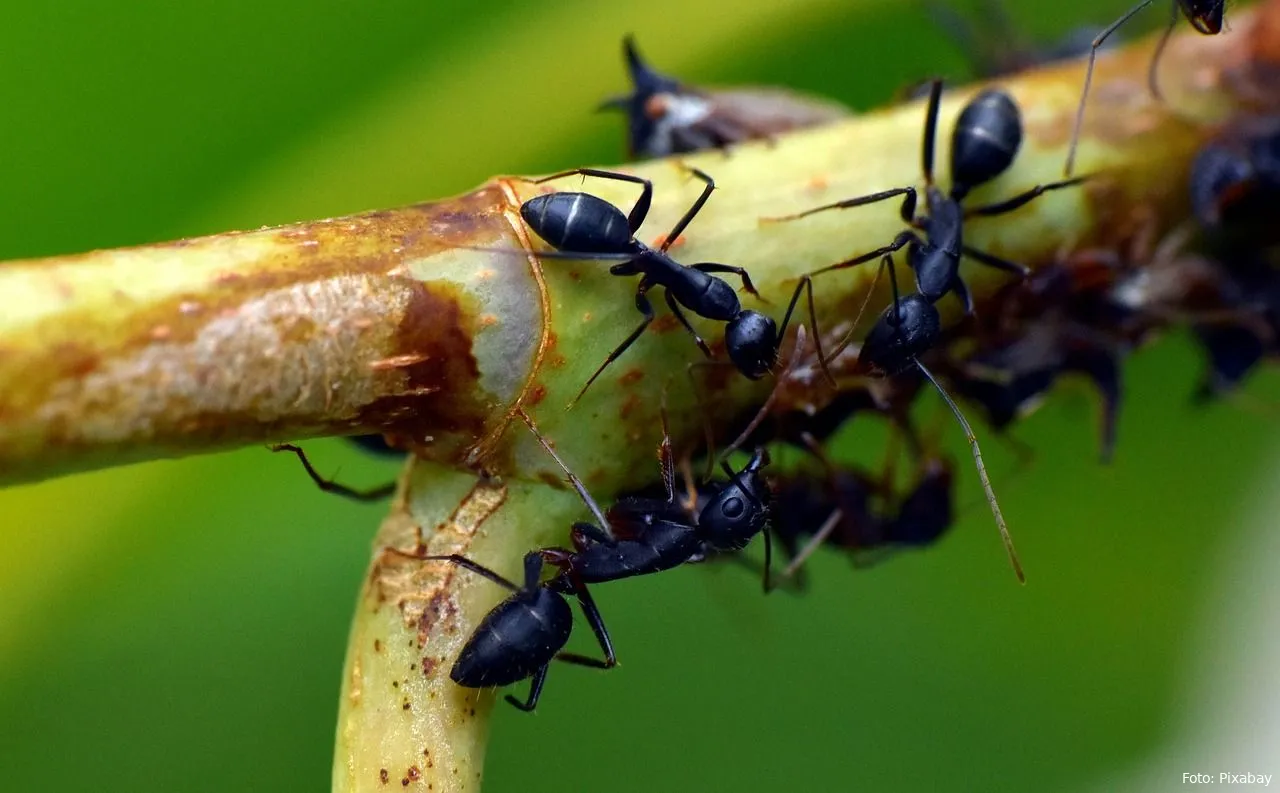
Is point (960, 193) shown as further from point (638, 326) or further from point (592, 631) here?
point (592, 631)

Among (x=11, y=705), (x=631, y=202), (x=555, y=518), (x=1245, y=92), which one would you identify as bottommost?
(x=11, y=705)

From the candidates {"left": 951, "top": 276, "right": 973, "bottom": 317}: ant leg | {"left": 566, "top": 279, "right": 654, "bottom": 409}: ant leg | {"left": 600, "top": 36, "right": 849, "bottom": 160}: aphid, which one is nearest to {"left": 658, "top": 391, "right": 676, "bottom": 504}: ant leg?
{"left": 566, "top": 279, "right": 654, "bottom": 409}: ant leg

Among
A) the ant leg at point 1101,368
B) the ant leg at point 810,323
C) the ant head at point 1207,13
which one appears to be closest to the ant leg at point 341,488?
the ant leg at point 810,323

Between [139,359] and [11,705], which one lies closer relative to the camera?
[139,359]

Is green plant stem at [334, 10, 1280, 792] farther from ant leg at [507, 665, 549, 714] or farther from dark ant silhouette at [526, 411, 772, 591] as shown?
ant leg at [507, 665, 549, 714]

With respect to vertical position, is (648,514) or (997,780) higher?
(648,514)

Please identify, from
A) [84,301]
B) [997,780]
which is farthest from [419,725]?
[997,780]

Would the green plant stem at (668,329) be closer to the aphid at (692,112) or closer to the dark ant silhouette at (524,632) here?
the dark ant silhouette at (524,632)

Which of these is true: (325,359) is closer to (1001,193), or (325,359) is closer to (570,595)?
(570,595)
